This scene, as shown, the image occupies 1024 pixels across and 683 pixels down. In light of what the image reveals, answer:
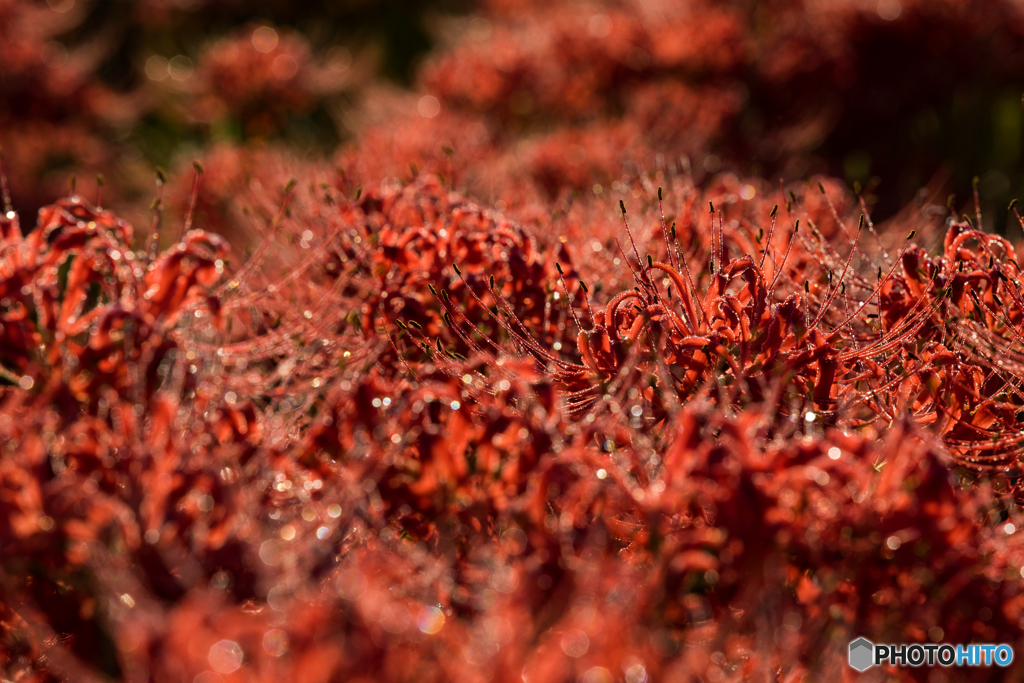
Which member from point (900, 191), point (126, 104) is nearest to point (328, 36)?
point (126, 104)

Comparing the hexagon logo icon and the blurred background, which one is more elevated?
the hexagon logo icon

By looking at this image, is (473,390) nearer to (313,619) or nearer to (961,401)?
(313,619)

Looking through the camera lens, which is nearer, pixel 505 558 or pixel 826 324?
pixel 505 558

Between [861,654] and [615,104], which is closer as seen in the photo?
[861,654]

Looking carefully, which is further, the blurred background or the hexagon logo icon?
the blurred background

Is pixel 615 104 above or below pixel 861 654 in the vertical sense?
below
